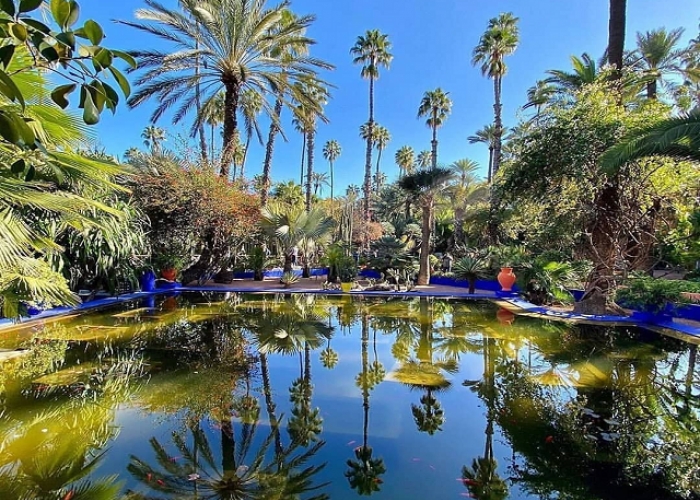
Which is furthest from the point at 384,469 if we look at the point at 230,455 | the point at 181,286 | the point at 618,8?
the point at 181,286

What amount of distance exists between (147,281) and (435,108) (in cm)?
2427

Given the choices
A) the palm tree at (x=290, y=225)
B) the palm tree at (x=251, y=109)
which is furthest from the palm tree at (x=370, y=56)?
the palm tree at (x=251, y=109)

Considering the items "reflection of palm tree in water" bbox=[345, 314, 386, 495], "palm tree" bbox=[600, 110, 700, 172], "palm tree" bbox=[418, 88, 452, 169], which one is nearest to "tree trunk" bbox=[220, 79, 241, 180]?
"palm tree" bbox=[600, 110, 700, 172]

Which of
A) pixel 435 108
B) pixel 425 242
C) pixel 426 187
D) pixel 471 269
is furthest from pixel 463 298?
pixel 435 108

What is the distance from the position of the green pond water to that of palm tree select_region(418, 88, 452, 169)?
2454 cm

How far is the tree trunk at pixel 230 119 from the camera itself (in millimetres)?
14195

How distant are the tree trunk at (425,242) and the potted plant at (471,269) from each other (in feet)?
8.03

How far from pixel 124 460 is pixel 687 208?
39.0 feet

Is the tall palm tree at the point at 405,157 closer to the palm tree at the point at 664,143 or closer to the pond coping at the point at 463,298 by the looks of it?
the pond coping at the point at 463,298

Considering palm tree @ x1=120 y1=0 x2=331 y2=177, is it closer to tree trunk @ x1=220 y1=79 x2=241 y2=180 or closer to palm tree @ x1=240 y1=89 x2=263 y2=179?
tree trunk @ x1=220 y1=79 x2=241 y2=180

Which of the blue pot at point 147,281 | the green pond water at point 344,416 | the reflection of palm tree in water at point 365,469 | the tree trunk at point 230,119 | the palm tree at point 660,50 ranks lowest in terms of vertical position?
the reflection of palm tree in water at point 365,469

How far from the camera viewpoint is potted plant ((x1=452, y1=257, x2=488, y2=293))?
1464 centimetres

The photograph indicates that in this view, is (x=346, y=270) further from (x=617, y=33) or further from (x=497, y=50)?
(x=497, y=50)

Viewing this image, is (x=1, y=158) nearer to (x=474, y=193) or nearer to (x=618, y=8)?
(x=618, y=8)
